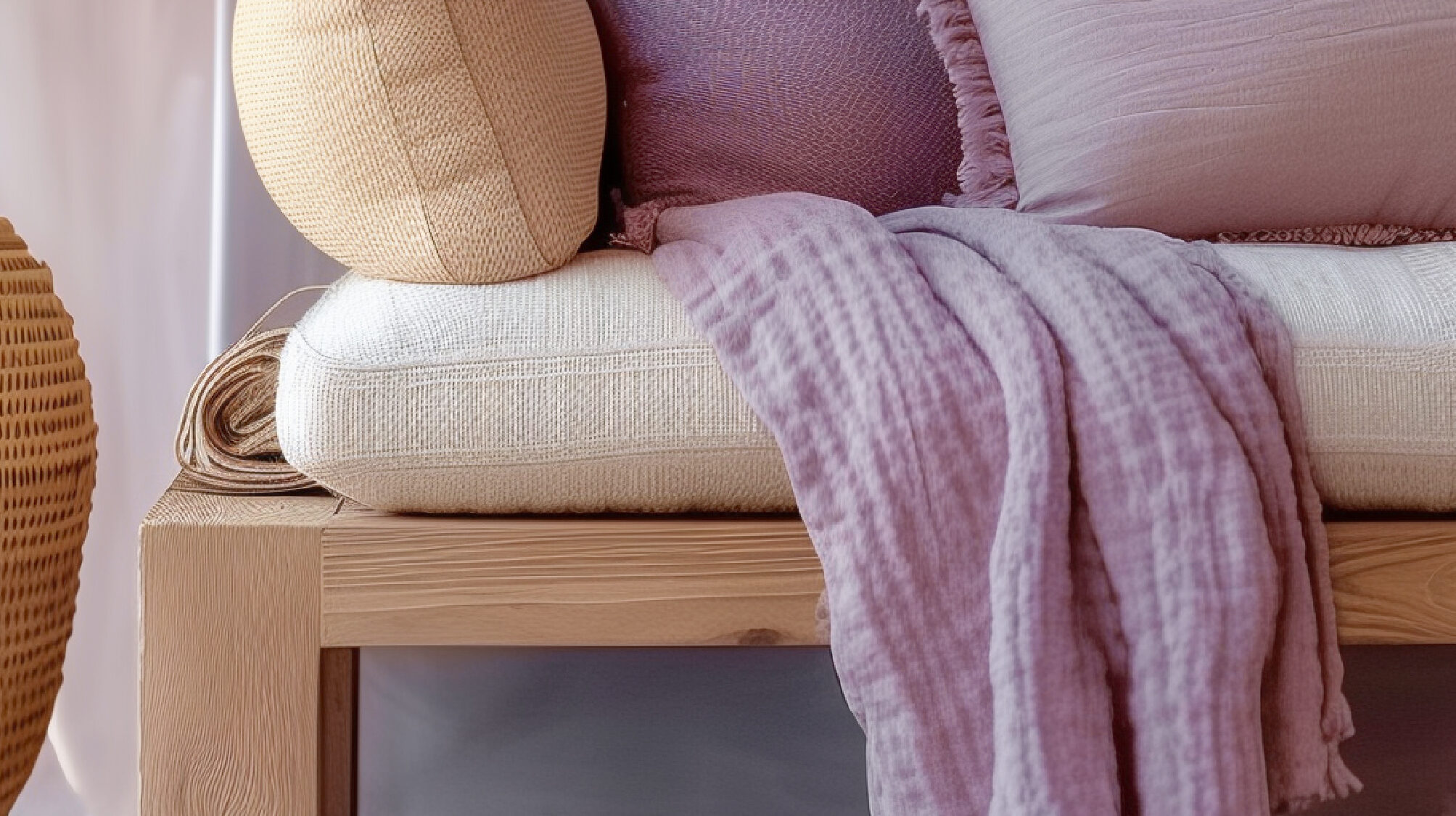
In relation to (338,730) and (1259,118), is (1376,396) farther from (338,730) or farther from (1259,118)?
(338,730)

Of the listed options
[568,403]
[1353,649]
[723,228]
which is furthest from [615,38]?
[1353,649]

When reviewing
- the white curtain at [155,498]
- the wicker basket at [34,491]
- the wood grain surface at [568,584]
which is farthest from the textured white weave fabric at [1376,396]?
the wicker basket at [34,491]

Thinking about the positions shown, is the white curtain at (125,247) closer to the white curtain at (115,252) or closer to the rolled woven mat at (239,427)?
the white curtain at (115,252)

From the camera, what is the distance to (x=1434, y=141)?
1.00 metres

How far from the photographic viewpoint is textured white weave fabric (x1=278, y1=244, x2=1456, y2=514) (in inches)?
30.7

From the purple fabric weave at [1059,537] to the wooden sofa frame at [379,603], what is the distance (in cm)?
6

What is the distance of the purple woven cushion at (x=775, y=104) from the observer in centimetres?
113

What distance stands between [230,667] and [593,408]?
11.0 inches

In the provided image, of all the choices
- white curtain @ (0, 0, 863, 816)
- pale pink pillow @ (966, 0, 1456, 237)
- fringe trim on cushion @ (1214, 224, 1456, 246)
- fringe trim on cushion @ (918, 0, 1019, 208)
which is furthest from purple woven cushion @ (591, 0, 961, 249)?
white curtain @ (0, 0, 863, 816)

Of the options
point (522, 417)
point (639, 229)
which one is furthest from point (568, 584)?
point (639, 229)

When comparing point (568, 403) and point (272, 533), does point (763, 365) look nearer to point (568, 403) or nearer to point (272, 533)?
point (568, 403)

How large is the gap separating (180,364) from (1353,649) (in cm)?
134

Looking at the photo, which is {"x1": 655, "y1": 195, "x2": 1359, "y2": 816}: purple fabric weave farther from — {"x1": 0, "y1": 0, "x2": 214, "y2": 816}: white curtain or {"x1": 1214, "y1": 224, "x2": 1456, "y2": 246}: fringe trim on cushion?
{"x1": 0, "y1": 0, "x2": 214, "y2": 816}: white curtain

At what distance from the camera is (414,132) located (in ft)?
2.68
